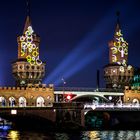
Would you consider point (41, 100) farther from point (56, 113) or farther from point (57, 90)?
point (56, 113)

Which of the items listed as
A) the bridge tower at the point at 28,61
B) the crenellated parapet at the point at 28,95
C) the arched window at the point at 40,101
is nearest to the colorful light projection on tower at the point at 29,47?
the bridge tower at the point at 28,61

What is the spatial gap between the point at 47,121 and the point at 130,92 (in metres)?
39.7

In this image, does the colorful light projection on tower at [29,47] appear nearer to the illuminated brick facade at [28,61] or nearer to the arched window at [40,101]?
the illuminated brick facade at [28,61]

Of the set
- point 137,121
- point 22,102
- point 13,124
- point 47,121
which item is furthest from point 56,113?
point 137,121

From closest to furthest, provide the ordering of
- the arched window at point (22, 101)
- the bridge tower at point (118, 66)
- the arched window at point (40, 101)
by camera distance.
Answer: the arched window at point (22, 101) < the arched window at point (40, 101) < the bridge tower at point (118, 66)

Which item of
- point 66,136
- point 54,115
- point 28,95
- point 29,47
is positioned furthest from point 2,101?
point 66,136

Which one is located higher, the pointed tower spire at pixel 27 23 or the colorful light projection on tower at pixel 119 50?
the pointed tower spire at pixel 27 23

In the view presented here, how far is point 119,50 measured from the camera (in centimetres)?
16838

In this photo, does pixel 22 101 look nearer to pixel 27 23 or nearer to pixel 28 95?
pixel 28 95

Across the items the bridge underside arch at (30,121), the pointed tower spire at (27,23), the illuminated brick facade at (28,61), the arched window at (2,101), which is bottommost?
the bridge underside arch at (30,121)

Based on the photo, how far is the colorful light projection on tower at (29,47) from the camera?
147 metres

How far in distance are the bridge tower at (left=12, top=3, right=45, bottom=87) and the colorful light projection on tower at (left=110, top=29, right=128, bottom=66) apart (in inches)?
1128

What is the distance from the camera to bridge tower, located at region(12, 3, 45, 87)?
143500 mm

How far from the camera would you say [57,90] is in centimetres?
13425
